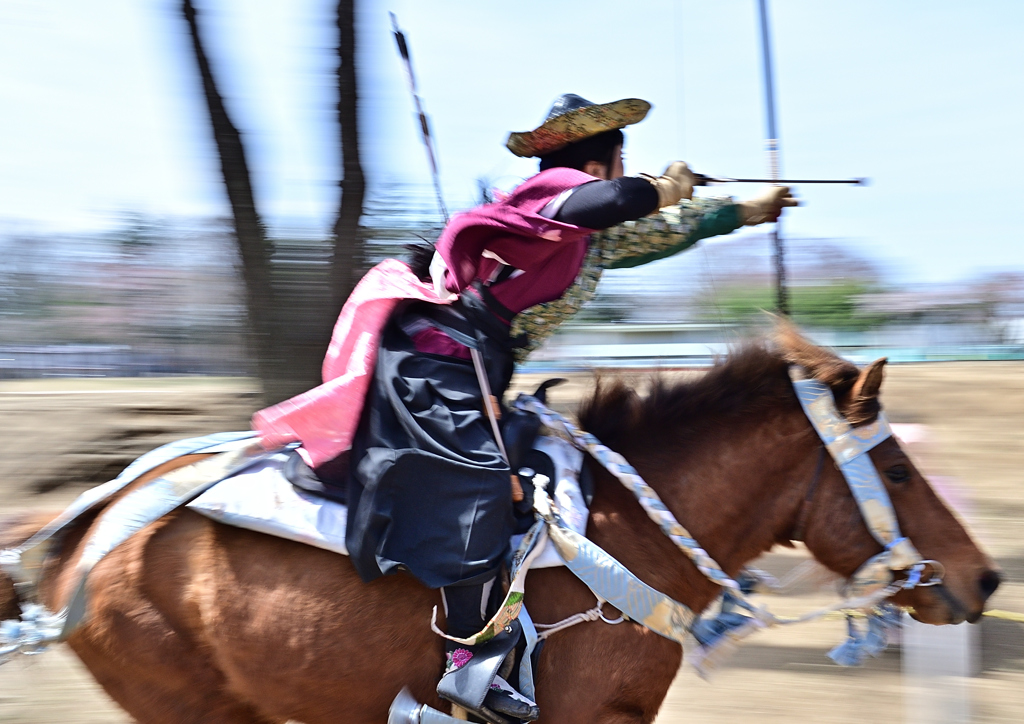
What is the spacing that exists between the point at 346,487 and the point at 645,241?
1.19 meters

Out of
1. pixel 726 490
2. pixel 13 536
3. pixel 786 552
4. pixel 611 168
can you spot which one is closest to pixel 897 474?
pixel 726 490

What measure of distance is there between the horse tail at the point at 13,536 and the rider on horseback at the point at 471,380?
2.83 feet

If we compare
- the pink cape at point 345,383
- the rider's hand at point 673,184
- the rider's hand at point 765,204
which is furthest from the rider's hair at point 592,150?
the pink cape at point 345,383

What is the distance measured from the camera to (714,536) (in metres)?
2.38

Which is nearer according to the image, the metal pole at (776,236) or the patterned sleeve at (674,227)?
the patterned sleeve at (674,227)

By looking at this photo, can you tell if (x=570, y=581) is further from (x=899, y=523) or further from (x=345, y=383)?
(x=899, y=523)

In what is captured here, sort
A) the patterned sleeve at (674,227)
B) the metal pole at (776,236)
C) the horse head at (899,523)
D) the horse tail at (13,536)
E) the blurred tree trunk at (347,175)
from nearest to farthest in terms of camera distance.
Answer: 1. the horse head at (899,523)
2. the horse tail at (13,536)
3. the patterned sleeve at (674,227)
4. the metal pole at (776,236)
5. the blurred tree trunk at (347,175)

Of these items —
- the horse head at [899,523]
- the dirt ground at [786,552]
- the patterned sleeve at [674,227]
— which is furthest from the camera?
the dirt ground at [786,552]

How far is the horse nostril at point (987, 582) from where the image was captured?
2.31 metres

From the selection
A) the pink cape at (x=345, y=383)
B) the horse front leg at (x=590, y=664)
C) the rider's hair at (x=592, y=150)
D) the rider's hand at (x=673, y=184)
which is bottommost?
the horse front leg at (x=590, y=664)

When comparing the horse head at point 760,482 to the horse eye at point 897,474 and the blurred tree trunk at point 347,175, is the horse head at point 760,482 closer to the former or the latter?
the horse eye at point 897,474

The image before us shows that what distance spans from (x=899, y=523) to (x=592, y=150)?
4.71ft

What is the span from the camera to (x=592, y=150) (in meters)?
2.49

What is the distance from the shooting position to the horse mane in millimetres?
2455
